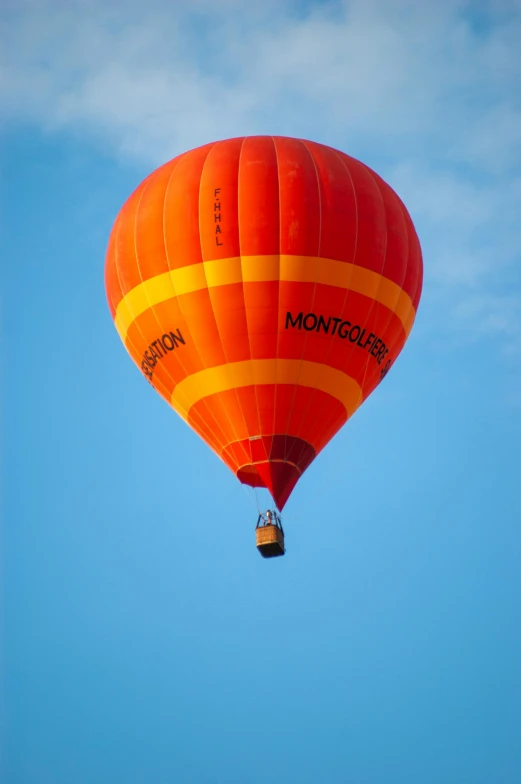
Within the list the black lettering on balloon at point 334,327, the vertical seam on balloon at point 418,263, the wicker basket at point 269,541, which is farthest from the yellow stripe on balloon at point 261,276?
the wicker basket at point 269,541

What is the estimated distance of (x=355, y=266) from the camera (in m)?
24.2

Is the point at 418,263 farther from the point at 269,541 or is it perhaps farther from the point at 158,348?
the point at 269,541

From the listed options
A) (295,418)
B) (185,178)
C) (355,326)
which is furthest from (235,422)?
(185,178)

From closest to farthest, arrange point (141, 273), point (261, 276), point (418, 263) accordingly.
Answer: point (261, 276), point (141, 273), point (418, 263)

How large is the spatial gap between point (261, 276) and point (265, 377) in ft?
5.11

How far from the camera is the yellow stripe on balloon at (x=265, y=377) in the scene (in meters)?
24.0

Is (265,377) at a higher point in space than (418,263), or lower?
lower

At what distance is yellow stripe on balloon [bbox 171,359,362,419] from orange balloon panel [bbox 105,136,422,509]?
0.02 m

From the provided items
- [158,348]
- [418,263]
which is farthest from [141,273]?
[418,263]

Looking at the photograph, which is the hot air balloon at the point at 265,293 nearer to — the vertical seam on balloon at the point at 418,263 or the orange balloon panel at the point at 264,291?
the orange balloon panel at the point at 264,291

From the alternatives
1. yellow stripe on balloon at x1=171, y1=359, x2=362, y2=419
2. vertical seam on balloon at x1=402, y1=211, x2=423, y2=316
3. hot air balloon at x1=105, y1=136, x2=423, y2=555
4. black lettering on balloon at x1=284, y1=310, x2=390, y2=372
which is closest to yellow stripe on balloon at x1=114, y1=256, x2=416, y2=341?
hot air balloon at x1=105, y1=136, x2=423, y2=555

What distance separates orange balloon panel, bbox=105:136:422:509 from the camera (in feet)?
78.4

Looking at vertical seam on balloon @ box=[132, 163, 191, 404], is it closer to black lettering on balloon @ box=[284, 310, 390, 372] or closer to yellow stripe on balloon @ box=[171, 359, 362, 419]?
yellow stripe on balloon @ box=[171, 359, 362, 419]

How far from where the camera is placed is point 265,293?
23891mm
